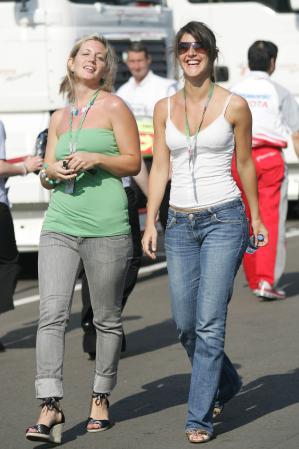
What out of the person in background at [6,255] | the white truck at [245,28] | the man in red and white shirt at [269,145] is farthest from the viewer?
the white truck at [245,28]

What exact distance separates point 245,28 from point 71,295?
393 inches

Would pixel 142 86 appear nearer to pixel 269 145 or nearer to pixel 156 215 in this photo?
pixel 269 145

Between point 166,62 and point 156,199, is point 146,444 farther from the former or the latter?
point 166,62

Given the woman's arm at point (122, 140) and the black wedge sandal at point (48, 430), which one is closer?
the black wedge sandal at point (48, 430)

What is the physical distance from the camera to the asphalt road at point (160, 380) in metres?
6.28

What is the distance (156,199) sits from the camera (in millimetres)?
6316

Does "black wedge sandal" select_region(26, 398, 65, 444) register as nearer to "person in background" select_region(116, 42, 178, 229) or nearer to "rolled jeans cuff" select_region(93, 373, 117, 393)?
"rolled jeans cuff" select_region(93, 373, 117, 393)

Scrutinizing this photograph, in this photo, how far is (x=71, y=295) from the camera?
20.6 feet

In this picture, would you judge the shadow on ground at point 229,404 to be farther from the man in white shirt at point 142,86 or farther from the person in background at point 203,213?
the man in white shirt at point 142,86

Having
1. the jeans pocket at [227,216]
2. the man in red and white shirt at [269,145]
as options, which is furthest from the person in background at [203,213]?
the man in red and white shirt at [269,145]

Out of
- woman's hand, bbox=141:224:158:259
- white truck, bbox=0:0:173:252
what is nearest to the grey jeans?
woman's hand, bbox=141:224:158:259

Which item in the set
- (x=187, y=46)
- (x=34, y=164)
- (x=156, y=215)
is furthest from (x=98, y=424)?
(x=34, y=164)

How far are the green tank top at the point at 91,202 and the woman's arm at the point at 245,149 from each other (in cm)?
58

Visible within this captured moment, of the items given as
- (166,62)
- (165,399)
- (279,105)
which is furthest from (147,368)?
(166,62)
